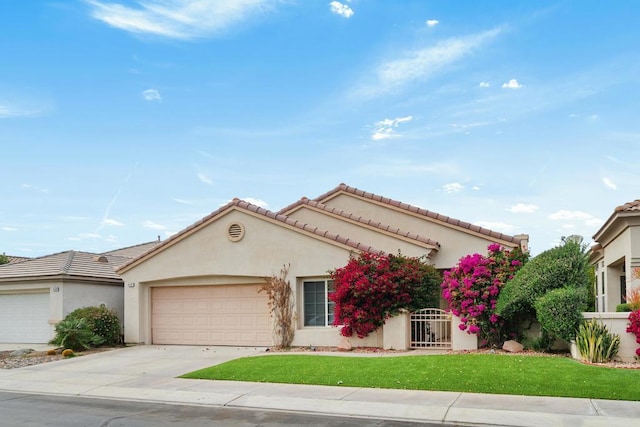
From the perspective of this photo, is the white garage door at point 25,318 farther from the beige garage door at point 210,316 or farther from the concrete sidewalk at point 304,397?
the concrete sidewalk at point 304,397

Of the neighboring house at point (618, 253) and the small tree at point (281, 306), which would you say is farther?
the small tree at point (281, 306)

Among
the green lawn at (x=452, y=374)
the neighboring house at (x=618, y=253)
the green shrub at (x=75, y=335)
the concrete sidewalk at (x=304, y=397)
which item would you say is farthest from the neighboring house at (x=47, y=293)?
the neighboring house at (x=618, y=253)

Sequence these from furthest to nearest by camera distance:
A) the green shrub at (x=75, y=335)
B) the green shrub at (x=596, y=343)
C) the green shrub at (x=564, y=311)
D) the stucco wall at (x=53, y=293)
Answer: the stucco wall at (x=53, y=293), the green shrub at (x=75, y=335), the green shrub at (x=564, y=311), the green shrub at (x=596, y=343)

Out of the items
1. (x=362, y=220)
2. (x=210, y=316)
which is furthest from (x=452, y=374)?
(x=362, y=220)

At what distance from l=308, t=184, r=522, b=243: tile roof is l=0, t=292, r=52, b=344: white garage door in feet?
34.1

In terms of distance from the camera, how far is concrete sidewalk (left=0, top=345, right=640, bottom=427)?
10.2m

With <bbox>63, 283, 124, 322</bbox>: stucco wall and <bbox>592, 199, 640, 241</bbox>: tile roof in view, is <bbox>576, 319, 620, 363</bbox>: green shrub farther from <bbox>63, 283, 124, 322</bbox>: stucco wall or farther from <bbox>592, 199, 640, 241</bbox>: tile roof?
<bbox>63, 283, 124, 322</bbox>: stucco wall

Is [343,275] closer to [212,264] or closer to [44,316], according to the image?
[212,264]

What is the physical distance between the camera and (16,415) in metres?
11.2

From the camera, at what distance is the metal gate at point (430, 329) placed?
18.2 m

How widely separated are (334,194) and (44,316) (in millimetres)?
12999

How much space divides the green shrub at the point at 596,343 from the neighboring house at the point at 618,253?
10.5ft

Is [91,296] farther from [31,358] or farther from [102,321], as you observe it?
[31,358]

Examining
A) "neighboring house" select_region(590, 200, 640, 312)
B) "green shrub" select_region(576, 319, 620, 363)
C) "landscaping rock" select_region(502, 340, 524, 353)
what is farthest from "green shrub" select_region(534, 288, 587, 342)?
"neighboring house" select_region(590, 200, 640, 312)
